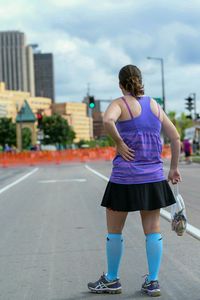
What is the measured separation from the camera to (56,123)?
467 feet

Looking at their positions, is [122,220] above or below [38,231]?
above

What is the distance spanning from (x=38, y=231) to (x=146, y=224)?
15.2 ft

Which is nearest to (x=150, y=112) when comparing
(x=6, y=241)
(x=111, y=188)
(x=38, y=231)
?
(x=111, y=188)

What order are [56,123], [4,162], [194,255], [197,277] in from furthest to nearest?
[56,123] → [4,162] → [194,255] → [197,277]

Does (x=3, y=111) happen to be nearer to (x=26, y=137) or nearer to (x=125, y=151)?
(x=26, y=137)

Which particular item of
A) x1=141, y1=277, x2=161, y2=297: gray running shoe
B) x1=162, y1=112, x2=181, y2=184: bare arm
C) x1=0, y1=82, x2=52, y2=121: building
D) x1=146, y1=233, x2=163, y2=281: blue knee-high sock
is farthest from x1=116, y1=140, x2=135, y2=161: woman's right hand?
x1=0, y1=82, x2=52, y2=121: building

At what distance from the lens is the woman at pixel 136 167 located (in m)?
4.94

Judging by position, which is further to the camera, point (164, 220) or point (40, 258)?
point (164, 220)

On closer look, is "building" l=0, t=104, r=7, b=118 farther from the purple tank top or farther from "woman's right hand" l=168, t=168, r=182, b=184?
the purple tank top

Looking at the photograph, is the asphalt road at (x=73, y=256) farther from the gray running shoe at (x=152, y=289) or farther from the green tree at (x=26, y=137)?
the green tree at (x=26, y=137)

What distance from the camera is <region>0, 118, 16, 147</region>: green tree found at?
141 metres

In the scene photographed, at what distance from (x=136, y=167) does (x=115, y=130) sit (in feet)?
1.20

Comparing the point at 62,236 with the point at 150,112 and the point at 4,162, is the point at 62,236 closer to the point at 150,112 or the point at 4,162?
the point at 150,112

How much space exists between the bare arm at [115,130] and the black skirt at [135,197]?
0.27 m
